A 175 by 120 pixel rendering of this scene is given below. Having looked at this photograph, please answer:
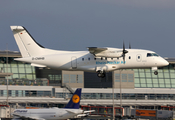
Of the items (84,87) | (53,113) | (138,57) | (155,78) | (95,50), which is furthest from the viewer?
(155,78)

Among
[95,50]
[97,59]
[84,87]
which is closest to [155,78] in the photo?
[84,87]

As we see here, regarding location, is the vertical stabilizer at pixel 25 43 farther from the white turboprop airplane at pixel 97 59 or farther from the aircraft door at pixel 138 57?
the aircraft door at pixel 138 57

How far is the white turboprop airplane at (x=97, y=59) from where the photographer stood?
4466 cm

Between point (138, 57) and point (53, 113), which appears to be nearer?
point (138, 57)

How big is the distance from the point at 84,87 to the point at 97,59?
182 ft

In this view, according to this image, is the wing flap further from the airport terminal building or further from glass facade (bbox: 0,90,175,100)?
glass facade (bbox: 0,90,175,100)

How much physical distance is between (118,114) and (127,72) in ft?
123

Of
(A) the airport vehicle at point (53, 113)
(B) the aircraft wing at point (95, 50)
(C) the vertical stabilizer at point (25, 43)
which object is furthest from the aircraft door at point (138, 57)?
(C) the vertical stabilizer at point (25, 43)

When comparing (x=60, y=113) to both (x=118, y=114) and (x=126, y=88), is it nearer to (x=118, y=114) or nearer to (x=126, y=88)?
(x=118, y=114)

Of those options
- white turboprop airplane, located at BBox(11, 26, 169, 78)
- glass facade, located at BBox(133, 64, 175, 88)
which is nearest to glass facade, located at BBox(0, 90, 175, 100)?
glass facade, located at BBox(133, 64, 175, 88)

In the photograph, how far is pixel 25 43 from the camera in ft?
159

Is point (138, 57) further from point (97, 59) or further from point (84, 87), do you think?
point (84, 87)

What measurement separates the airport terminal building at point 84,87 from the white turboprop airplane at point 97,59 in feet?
97.8

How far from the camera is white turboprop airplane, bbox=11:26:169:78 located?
44.7 metres
